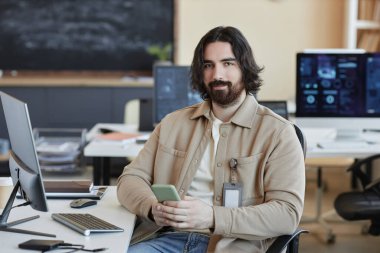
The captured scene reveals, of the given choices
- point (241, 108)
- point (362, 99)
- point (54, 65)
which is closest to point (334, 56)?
point (362, 99)

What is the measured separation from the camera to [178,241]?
2.56 metres

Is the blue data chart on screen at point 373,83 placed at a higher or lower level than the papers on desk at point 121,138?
higher

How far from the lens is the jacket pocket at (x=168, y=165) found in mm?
2658

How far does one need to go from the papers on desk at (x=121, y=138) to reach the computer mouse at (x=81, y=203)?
151 cm

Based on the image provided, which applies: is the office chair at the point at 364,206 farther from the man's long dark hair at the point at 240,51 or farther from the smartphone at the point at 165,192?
the smartphone at the point at 165,192

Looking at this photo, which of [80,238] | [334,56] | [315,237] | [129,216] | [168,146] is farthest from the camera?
[315,237]

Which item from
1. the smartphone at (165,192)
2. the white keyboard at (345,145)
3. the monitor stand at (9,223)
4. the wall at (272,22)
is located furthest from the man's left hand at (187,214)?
the wall at (272,22)

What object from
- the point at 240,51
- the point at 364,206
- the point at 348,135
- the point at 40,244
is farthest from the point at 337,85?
the point at 40,244

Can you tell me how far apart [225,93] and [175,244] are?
57 centimetres

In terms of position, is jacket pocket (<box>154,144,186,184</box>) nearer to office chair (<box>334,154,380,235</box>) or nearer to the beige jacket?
the beige jacket

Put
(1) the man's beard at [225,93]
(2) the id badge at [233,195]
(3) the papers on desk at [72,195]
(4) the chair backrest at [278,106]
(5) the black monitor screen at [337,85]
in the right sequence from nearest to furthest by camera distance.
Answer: (2) the id badge at [233,195] < (1) the man's beard at [225,93] < (3) the papers on desk at [72,195] < (4) the chair backrest at [278,106] < (5) the black monitor screen at [337,85]

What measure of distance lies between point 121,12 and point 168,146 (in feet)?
13.1

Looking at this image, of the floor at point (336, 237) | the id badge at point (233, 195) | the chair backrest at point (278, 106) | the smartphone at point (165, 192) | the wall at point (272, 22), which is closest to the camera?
the smartphone at point (165, 192)

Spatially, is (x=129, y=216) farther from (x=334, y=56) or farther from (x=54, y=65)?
(x=54, y=65)
